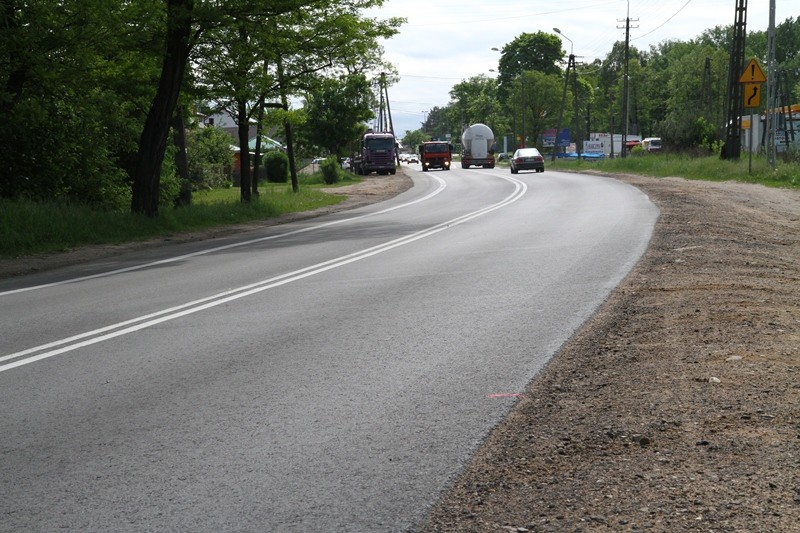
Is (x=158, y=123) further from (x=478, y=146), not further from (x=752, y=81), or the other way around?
→ (x=478, y=146)

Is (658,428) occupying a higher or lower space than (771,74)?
lower

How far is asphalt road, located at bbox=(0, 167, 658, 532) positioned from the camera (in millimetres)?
4461

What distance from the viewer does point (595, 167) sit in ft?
209

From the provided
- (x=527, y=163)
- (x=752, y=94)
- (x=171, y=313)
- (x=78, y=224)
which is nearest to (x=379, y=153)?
(x=527, y=163)

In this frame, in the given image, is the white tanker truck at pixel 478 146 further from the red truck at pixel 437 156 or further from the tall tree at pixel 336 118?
the tall tree at pixel 336 118

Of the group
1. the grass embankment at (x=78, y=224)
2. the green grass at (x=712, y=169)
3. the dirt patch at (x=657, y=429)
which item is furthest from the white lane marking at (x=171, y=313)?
the green grass at (x=712, y=169)

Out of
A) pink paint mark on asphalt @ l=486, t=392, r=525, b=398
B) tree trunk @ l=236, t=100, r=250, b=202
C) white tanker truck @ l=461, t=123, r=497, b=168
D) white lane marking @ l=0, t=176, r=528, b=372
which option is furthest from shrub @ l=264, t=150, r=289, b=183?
pink paint mark on asphalt @ l=486, t=392, r=525, b=398

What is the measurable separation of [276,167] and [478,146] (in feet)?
72.6

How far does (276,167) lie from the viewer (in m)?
64.6

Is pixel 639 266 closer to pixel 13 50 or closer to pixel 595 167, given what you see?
pixel 13 50

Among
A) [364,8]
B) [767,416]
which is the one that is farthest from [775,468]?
[364,8]

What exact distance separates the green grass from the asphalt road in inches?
851

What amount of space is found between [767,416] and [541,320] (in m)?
3.62

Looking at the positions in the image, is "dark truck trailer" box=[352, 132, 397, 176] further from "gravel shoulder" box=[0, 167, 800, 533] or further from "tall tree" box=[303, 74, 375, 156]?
"gravel shoulder" box=[0, 167, 800, 533]
